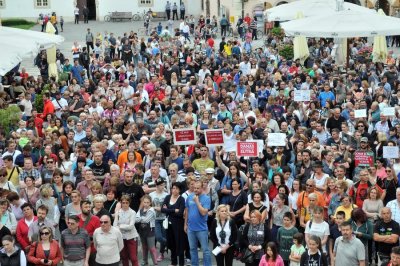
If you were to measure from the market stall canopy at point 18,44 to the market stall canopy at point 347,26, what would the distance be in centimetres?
733

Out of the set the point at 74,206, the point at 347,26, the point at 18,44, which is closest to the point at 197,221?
the point at 74,206

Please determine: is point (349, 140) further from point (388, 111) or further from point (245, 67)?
point (245, 67)

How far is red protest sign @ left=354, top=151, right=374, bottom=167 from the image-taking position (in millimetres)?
16634

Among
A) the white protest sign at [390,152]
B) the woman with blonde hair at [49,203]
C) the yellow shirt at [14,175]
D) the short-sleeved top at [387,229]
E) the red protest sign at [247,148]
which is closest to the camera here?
the short-sleeved top at [387,229]

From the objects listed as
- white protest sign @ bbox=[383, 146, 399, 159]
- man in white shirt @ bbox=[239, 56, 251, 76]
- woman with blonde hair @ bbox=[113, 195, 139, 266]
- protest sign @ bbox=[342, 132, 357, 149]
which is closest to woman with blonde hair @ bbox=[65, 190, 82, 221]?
woman with blonde hair @ bbox=[113, 195, 139, 266]

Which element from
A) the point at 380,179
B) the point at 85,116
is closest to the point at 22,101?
the point at 85,116

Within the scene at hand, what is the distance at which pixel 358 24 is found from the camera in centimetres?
2659

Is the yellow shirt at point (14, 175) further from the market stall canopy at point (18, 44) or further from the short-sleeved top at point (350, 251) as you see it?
the short-sleeved top at point (350, 251)

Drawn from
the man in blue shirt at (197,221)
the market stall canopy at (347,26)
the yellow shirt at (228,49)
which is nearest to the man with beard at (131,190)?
the man in blue shirt at (197,221)

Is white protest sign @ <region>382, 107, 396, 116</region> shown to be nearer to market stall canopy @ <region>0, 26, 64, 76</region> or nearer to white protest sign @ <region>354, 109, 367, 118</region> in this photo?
white protest sign @ <region>354, 109, 367, 118</region>

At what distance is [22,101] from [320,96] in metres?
7.89

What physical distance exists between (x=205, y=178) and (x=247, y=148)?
8.00 ft

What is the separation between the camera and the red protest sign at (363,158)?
54.6ft

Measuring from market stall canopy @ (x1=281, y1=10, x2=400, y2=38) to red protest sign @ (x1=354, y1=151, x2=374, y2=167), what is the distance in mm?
9879
